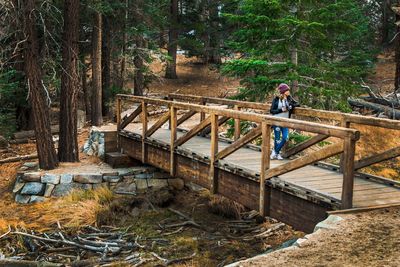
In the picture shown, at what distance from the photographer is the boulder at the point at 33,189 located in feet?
35.8

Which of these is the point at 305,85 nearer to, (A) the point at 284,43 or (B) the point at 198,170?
(A) the point at 284,43

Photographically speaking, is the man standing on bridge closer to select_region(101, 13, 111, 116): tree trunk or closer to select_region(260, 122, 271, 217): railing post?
select_region(260, 122, 271, 217): railing post

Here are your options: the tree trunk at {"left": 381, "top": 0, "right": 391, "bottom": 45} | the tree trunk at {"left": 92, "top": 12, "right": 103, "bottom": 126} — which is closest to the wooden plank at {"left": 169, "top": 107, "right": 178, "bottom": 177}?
the tree trunk at {"left": 92, "top": 12, "right": 103, "bottom": 126}

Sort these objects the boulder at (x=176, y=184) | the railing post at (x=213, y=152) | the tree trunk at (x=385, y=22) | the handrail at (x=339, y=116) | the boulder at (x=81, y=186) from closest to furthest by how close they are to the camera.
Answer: the handrail at (x=339, y=116) → the railing post at (x=213, y=152) → the boulder at (x=81, y=186) → the boulder at (x=176, y=184) → the tree trunk at (x=385, y=22)

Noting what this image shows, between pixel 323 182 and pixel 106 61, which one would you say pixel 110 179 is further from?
pixel 106 61

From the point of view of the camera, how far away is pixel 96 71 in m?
16.7

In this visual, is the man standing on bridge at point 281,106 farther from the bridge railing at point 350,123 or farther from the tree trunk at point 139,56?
the tree trunk at point 139,56

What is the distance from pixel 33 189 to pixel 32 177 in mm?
320

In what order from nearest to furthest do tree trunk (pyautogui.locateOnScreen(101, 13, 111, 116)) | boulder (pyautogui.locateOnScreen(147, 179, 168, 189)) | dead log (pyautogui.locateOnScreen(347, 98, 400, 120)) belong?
boulder (pyautogui.locateOnScreen(147, 179, 168, 189))
dead log (pyautogui.locateOnScreen(347, 98, 400, 120))
tree trunk (pyautogui.locateOnScreen(101, 13, 111, 116))

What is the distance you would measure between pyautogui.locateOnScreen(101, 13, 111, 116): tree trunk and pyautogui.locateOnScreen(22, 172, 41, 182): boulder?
24.2 ft

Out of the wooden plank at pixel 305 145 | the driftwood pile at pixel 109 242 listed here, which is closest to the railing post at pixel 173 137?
the driftwood pile at pixel 109 242

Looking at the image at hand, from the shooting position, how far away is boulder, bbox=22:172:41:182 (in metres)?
11.1

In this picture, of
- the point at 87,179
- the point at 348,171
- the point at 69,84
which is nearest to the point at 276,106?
the point at 348,171

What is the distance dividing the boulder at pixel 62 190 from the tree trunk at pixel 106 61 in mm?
7666
